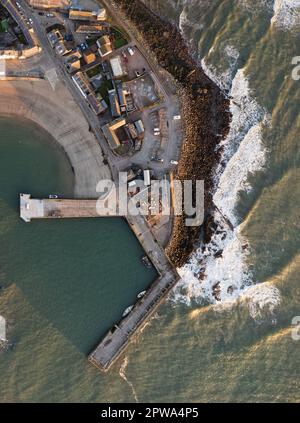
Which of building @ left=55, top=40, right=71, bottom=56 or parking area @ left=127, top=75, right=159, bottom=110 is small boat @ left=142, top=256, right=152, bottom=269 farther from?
building @ left=55, top=40, right=71, bottom=56

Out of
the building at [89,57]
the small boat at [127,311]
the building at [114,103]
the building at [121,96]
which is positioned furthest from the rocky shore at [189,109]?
the small boat at [127,311]

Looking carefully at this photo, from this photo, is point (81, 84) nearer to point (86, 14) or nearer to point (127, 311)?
point (86, 14)

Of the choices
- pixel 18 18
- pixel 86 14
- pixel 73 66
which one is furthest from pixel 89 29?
pixel 18 18

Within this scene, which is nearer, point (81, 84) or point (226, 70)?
point (81, 84)

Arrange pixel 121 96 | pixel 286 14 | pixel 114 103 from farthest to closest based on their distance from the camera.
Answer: pixel 286 14 < pixel 121 96 < pixel 114 103

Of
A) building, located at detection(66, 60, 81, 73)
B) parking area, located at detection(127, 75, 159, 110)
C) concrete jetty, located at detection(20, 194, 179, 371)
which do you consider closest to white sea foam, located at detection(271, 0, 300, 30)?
parking area, located at detection(127, 75, 159, 110)
